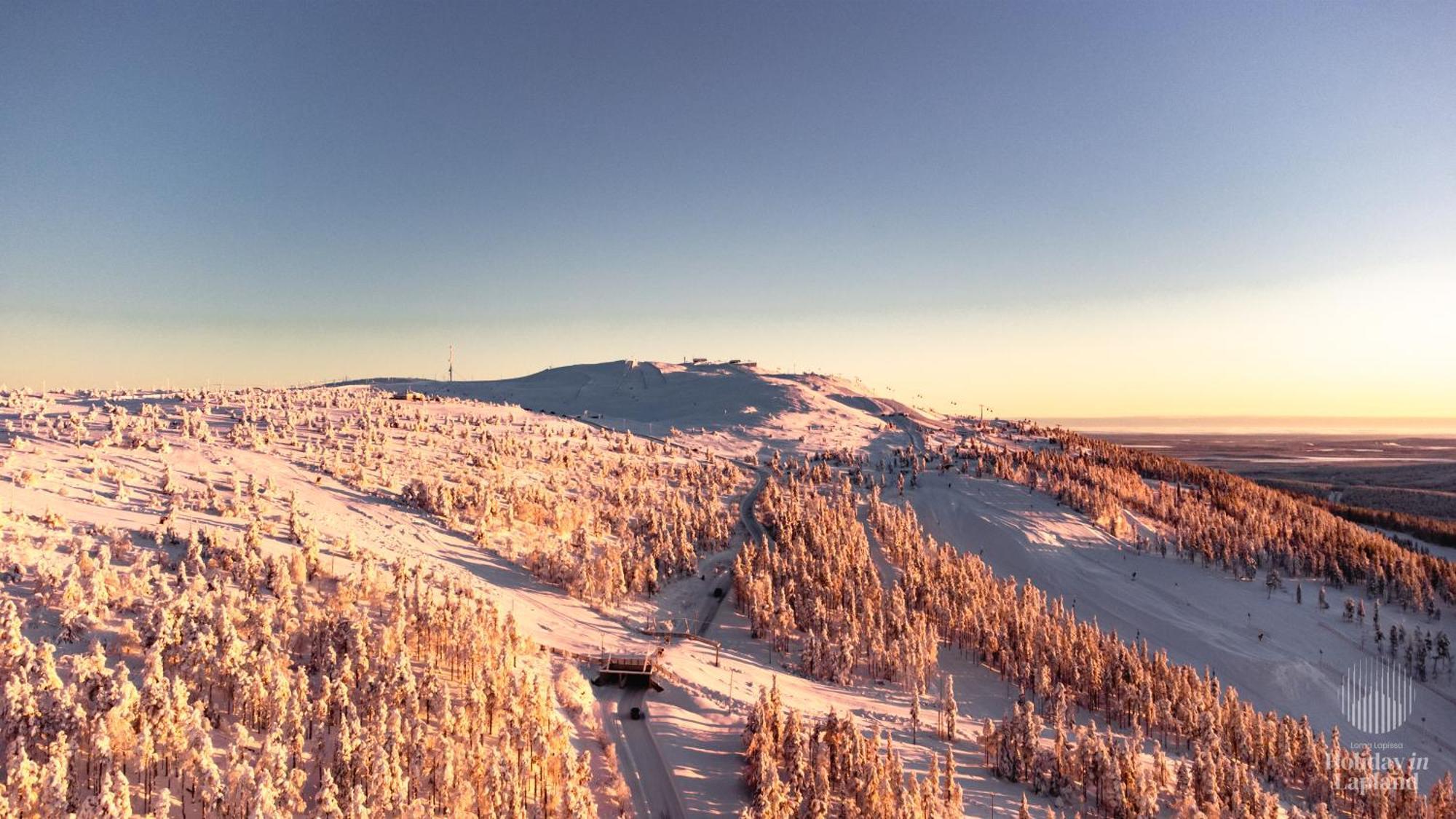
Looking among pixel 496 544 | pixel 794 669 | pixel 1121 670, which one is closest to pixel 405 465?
pixel 496 544

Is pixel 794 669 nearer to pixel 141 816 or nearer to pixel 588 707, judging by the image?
pixel 588 707
